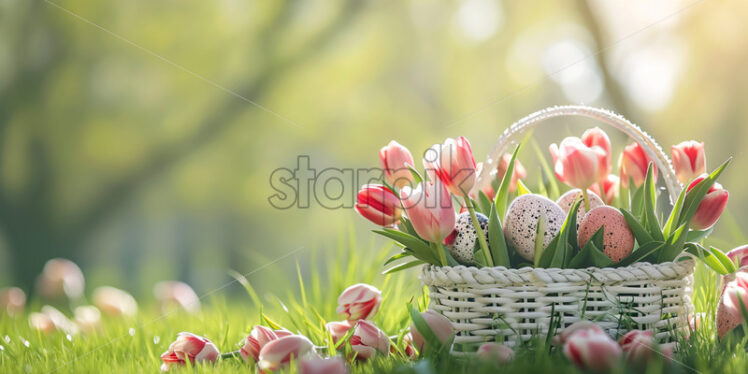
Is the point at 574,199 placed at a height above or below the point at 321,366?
above

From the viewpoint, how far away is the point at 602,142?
1058mm

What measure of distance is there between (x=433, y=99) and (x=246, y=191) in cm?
118

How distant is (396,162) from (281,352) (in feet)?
1.12

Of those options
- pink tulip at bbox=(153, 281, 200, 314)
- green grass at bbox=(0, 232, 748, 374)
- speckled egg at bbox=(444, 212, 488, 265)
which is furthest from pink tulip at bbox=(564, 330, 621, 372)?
pink tulip at bbox=(153, 281, 200, 314)

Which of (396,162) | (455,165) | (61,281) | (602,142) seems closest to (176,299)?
(61,281)

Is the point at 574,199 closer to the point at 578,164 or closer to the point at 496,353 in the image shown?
the point at 578,164

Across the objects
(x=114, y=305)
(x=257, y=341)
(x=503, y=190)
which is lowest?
(x=114, y=305)

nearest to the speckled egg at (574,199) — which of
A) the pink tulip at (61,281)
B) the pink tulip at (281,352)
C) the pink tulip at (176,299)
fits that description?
the pink tulip at (281,352)

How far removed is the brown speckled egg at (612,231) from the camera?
877 mm

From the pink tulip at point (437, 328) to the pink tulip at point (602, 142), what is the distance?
385mm

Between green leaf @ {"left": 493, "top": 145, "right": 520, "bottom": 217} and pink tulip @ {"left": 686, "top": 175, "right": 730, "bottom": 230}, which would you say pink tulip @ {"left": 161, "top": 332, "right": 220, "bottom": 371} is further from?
pink tulip @ {"left": 686, "top": 175, "right": 730, "bottom": 230}

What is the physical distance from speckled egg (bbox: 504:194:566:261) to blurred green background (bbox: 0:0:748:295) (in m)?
1.77

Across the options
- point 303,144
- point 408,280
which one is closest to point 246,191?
point 303,144

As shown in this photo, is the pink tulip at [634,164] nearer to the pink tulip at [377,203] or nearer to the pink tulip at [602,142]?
the pink tulip at [602,142]
